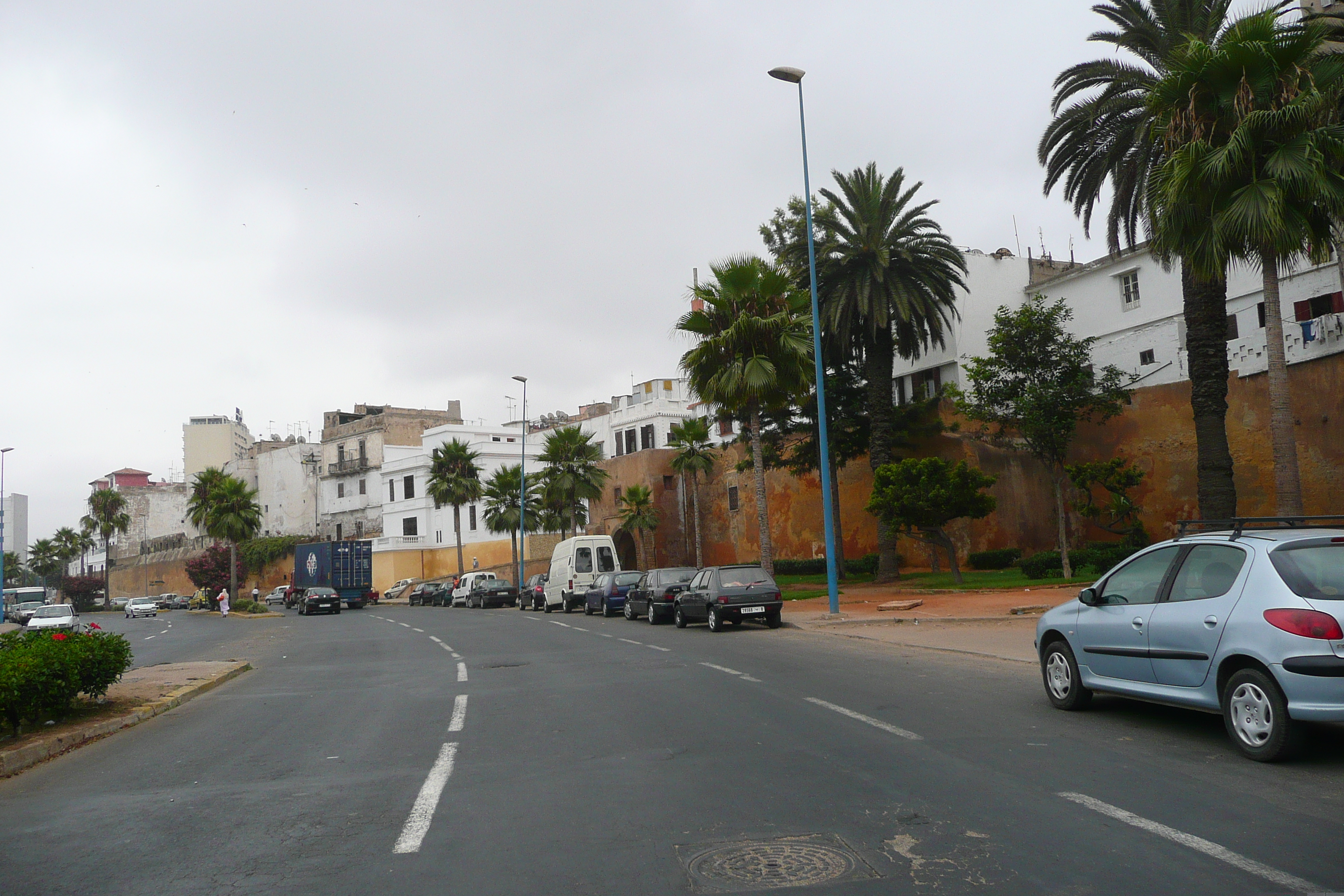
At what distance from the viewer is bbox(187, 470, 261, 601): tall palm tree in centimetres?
6272

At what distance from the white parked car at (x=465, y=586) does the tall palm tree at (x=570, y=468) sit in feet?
19.6

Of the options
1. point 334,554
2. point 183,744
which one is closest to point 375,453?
point 334,554

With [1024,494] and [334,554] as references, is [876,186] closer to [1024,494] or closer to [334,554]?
[1024,494]

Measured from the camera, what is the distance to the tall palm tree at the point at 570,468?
48.7 m

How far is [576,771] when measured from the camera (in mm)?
7414

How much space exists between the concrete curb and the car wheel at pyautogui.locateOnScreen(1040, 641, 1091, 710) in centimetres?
966

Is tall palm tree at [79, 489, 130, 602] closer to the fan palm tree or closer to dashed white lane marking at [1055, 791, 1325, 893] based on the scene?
the fan palm tree

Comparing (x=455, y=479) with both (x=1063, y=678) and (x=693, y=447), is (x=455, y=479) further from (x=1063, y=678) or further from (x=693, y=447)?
(x=1063, y=678)

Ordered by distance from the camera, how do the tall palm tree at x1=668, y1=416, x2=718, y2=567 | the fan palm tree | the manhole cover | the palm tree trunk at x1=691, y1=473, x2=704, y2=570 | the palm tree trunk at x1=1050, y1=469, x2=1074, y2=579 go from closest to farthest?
the manhole cover → the palm tree trunk at x1=1050, y1=469, x2=1074, y2=579 → the tall palm tree at x1=668, y1=416, x2=718, y2=567 → the palm tree trunk at x1=691, y1=473, x2=704, y2=570 → the fan palm tree

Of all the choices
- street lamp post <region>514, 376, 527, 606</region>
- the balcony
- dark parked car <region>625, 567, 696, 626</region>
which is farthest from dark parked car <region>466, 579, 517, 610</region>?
the balcony

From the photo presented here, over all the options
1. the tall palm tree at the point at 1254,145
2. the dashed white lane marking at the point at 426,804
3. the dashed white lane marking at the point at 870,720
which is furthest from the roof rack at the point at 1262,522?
the tall palm tree at the point at 1254,145

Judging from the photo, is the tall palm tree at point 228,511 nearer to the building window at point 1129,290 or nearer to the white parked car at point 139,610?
the white parked car at point 139,610

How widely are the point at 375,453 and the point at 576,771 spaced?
75.0 metres

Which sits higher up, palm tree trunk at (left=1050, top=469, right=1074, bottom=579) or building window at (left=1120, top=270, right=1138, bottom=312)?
building window at (left=1120, top=270, right=1138, bottom=312)
